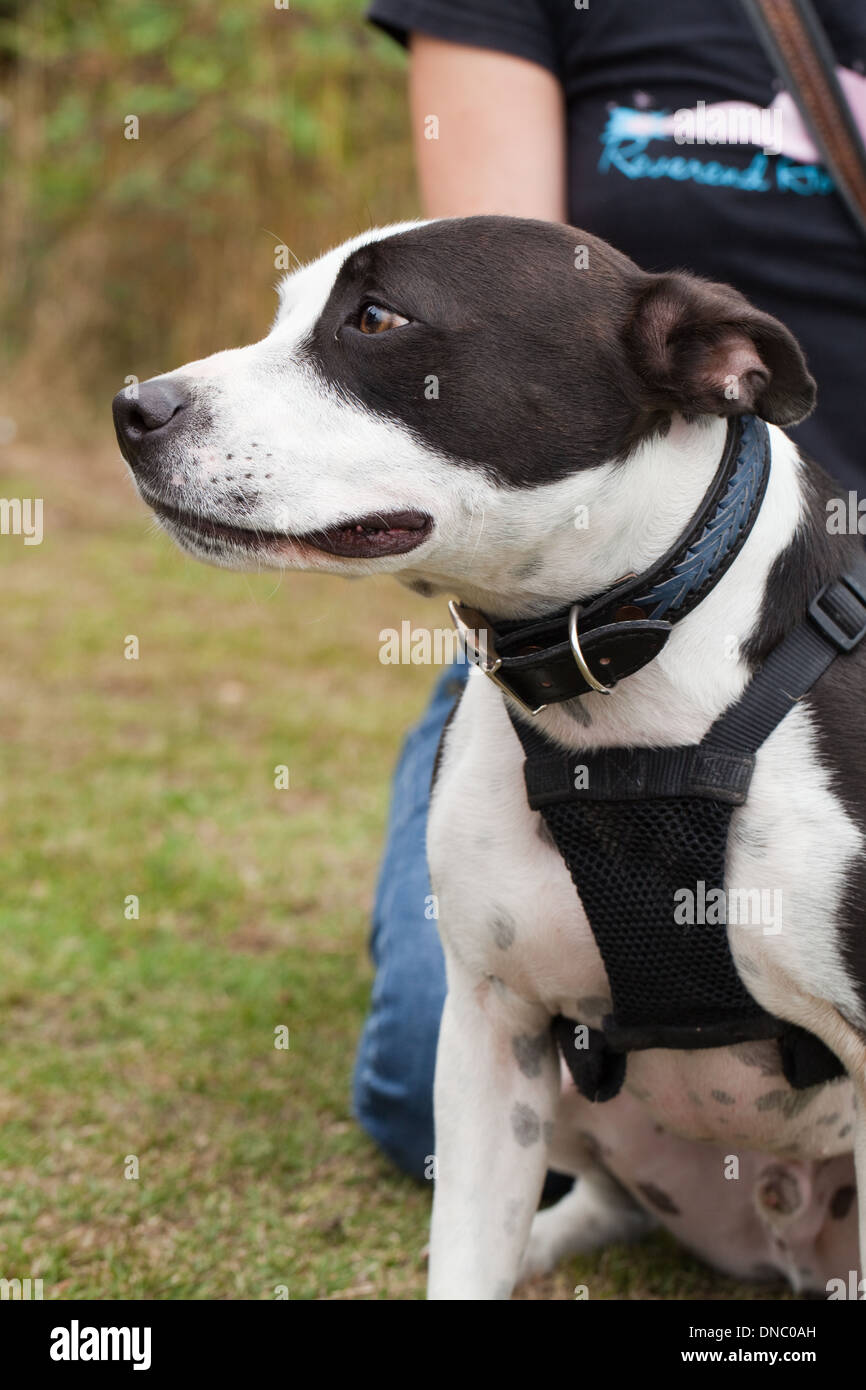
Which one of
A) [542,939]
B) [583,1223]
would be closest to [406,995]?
[583,1223]

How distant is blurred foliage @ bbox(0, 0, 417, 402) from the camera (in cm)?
834

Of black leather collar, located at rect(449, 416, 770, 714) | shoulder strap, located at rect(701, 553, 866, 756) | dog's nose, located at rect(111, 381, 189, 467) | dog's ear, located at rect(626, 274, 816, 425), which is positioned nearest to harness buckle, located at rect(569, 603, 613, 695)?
black leather collar, located at rect(449, 416, 770, 714)

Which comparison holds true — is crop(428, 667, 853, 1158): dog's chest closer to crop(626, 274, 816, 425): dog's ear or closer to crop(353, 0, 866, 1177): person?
crop(626, 274, 816, 425): dog's ear

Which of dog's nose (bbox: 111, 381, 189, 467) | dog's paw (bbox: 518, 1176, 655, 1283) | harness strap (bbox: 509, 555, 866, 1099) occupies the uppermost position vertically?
dog's nose (bbox: 111, 381, 189, 467)

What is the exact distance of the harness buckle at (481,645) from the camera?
72.8 inches

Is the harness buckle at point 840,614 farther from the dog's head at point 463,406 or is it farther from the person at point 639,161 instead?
the person at point 639,161

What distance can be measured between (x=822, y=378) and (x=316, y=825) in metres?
2.11

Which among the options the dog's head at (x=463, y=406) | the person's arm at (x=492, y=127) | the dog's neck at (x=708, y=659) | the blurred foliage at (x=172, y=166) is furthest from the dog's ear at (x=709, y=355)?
the blurred foliage at (x=172, y=166)

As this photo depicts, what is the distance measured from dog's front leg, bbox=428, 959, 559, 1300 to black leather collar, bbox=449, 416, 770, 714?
1.45 feet

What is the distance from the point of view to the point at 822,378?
271 centimetres

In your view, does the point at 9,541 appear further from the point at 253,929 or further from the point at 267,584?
the point at 253,929

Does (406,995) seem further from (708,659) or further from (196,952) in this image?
(708,659)

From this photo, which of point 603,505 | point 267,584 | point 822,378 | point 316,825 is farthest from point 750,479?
point 267,584

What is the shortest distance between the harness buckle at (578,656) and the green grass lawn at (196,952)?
2.84 ft
